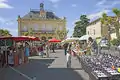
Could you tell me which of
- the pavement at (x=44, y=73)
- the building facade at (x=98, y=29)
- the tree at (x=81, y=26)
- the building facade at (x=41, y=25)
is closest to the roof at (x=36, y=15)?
the building facade at (x=41, y=25)

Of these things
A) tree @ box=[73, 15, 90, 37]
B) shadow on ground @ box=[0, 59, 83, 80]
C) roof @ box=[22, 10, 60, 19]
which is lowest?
shadow on ground @ box=[0, 59, 83, 80]

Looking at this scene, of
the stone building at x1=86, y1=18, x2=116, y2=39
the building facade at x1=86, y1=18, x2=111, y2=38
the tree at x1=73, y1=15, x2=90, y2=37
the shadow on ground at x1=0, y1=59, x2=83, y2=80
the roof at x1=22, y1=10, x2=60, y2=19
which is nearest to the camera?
the shadow on ground at x1=0, y1=59, x2=83, y2=80

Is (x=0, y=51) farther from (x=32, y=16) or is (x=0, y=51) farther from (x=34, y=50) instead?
(x=32, y=16)

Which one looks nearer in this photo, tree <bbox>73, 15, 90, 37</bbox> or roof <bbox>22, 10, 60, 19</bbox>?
roof <bbox>22, 10, 60, 19</bbox>

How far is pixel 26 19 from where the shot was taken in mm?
87938

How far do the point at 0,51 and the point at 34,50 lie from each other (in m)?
14.8

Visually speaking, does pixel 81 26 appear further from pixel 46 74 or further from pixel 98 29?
pixel 46 74

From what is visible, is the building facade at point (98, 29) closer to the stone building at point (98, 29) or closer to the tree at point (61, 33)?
the stone building at point (98, 29)

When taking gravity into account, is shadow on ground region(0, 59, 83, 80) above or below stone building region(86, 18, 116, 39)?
below

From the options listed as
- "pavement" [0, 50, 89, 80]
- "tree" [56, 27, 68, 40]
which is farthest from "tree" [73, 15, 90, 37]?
"pavement" [0, 50, 89, 80]

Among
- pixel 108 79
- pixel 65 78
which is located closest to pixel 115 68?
pixel 108 79

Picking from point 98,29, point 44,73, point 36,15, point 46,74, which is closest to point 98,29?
point 98,29

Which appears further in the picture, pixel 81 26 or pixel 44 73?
pixel 81 26

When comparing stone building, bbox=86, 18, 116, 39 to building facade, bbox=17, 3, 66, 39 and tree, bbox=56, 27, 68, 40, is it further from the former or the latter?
building facade, bbox=17, 3, 66, 39
